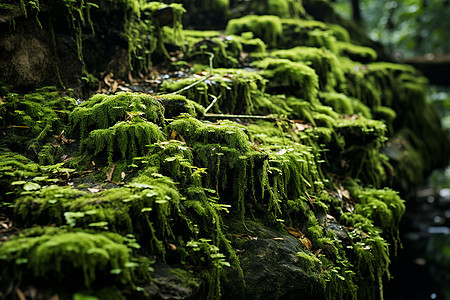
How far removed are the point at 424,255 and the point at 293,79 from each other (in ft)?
20.4

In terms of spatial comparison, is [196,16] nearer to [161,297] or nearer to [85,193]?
[85,193]

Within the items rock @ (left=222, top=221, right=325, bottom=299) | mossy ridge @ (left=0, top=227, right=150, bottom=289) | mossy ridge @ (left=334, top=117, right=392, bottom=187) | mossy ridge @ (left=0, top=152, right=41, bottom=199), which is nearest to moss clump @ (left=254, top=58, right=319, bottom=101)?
mossy ridge @ (left=334, top=117, right=392, bottom=187)

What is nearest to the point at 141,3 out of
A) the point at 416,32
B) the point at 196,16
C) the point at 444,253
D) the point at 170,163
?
the point at 196,16

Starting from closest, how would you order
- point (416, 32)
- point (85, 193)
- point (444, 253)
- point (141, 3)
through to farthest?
point (85, 193) < point (141, 3) < point (444, 253) < point (416, 32)

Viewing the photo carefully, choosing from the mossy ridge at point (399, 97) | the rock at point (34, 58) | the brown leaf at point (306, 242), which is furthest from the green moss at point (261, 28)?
the brown leaf at point (306, 242)

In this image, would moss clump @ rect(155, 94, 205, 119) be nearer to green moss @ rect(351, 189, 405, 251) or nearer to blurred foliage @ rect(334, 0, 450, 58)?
green moss @ rect(351, 189, 405, 251)

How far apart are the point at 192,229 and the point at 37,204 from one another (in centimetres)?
123

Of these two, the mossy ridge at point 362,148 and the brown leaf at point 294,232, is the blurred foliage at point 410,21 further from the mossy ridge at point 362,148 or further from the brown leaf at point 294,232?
the brown leaf at point 294,232

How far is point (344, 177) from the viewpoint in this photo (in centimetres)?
510

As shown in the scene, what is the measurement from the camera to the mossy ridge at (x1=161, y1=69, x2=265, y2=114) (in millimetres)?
4777

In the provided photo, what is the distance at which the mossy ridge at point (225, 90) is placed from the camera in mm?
4777

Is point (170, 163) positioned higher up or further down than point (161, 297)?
higher up

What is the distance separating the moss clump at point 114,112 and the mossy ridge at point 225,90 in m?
1.21

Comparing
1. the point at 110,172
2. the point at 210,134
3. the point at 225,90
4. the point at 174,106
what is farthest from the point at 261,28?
the point at 110,172
